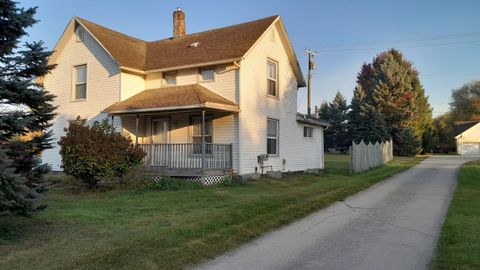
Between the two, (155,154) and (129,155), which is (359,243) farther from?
(155,154)

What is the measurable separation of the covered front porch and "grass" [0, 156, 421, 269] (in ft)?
12.6

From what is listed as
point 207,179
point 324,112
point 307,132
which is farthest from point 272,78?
point 324,112

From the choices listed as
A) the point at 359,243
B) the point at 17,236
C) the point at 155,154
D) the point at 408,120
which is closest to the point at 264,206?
the point at 359,243

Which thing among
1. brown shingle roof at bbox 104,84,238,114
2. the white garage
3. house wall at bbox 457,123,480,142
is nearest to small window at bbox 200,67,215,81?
brown shingle roof at bbox 104,84,238,114

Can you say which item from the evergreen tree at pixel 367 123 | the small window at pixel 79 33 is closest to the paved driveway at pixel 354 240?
the small window at pixel 79 33

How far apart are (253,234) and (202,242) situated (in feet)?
4.13

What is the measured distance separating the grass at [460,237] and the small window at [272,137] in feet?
30.5

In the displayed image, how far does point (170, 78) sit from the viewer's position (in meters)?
20.0

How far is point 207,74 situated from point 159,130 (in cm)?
355

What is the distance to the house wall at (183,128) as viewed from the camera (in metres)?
18.0

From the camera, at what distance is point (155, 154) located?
1783 centimetres

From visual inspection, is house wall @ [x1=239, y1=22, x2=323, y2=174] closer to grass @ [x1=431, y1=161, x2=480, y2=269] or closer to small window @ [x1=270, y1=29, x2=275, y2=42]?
small window @ [x1=270, y1=29, x2=275, y2=42]

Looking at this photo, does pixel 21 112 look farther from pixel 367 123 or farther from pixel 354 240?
pixel 367 123

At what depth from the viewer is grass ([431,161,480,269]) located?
19.7 ft
